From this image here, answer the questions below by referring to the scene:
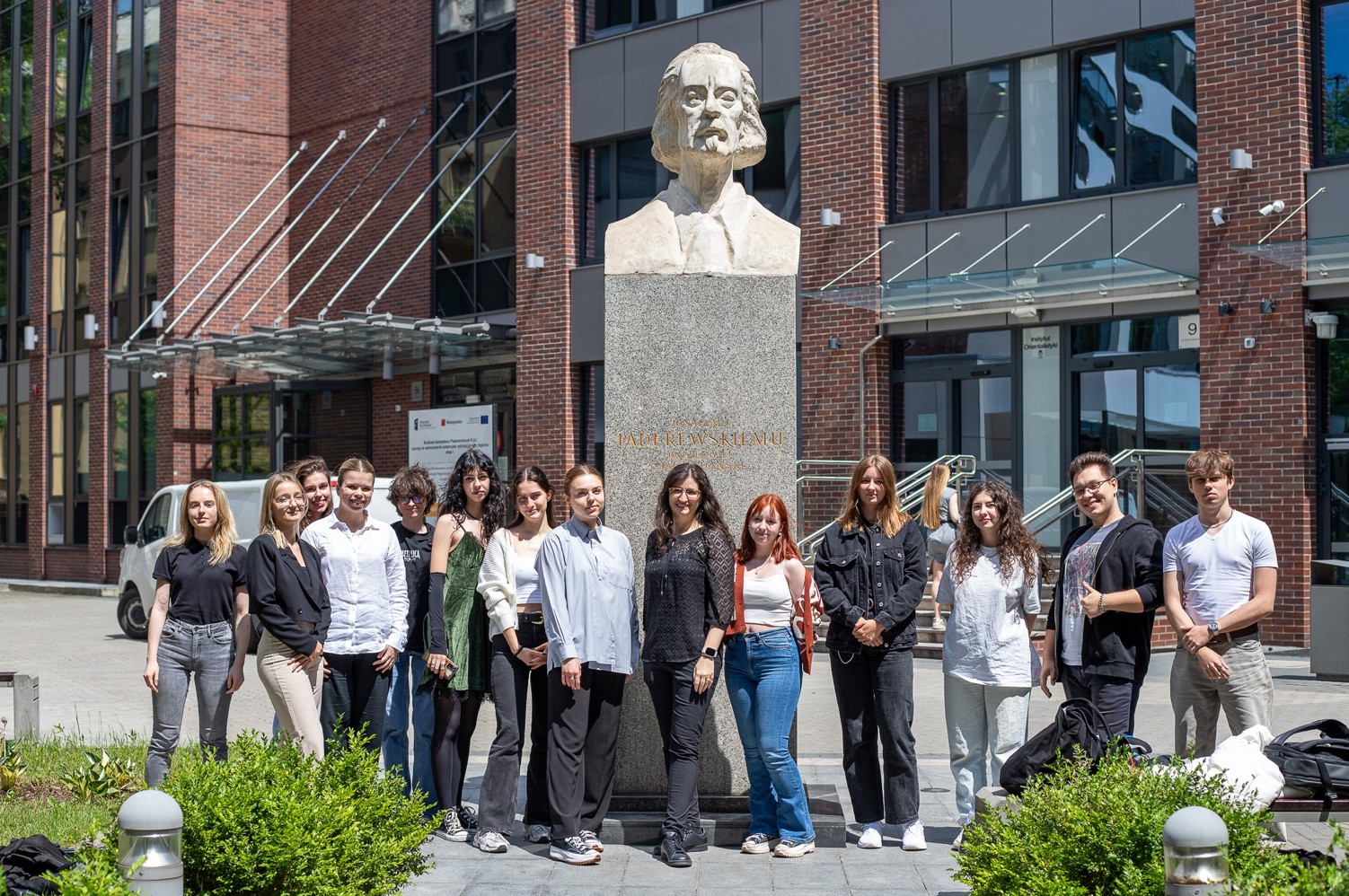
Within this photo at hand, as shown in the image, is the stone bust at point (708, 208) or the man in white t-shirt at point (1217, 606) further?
the stone bust at point (708, 208)

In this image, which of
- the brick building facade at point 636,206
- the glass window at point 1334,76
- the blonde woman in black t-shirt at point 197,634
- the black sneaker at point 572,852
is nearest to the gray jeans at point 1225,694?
the black sneaker at point 572,852

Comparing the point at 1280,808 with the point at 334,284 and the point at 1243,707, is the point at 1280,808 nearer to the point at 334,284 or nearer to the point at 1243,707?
the point at 1243,707

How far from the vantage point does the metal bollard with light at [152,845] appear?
14.9 feet

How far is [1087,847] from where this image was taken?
195 inches

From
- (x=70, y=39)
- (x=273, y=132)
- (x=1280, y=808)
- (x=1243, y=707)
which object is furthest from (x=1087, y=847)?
(x=70, y=39)

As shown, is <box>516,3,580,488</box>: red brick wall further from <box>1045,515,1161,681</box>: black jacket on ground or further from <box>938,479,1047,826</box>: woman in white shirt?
<box>1045,515,1161,681</box>: black jacket on ground

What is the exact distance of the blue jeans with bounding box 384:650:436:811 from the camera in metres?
8.09

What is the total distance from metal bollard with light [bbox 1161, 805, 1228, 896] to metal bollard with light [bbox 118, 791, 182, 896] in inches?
114

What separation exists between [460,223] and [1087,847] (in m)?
22.7

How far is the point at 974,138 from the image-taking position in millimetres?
19469

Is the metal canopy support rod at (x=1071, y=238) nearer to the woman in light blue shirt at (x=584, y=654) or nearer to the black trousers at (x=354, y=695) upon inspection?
the woman in light blue shirt at (x=584, y=654)

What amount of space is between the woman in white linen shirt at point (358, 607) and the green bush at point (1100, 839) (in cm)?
354

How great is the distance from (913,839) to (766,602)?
4.46ft

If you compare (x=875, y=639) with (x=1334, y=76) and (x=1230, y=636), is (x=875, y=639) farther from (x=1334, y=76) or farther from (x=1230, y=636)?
(x=1334, y=76)
